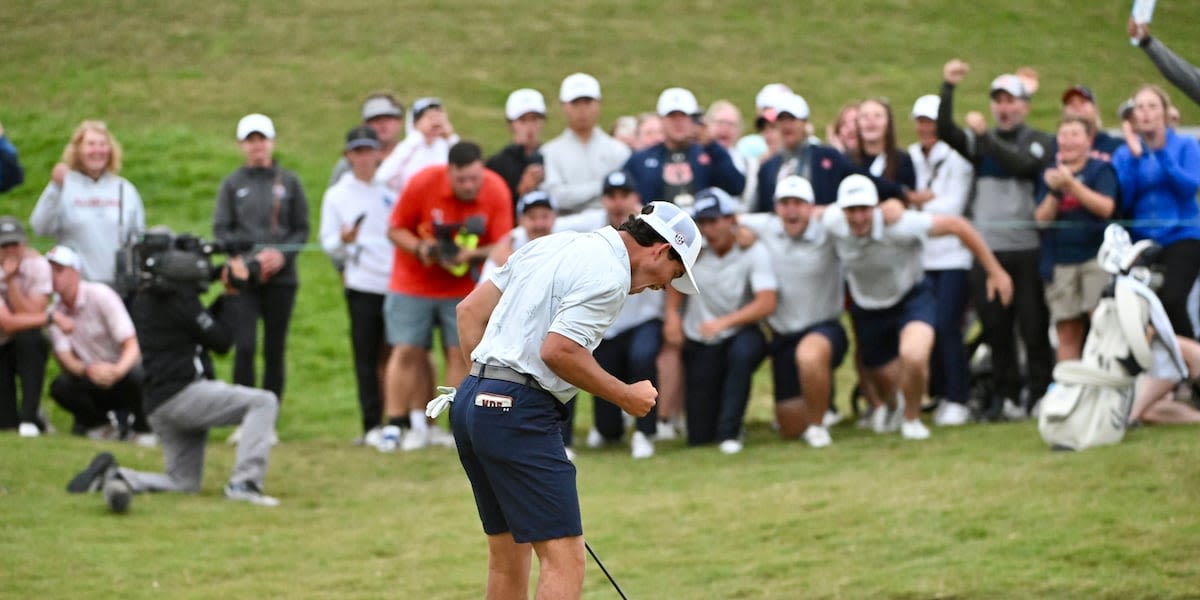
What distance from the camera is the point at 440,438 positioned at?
12.4 meters

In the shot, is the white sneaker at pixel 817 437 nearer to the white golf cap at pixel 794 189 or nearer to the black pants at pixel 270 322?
the white golf cap at pixel 794 189

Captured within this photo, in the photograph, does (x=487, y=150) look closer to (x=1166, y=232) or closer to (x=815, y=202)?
(x=815, y=202)

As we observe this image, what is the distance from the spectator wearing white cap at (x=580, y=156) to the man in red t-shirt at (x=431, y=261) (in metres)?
0.45

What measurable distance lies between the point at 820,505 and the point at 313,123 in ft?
44.3

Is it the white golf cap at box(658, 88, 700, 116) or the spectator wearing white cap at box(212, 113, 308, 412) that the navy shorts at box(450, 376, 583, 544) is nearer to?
the white golf cap at box(658, 88, 700, 116)

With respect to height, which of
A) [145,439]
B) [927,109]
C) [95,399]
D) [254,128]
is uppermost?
[927,109]

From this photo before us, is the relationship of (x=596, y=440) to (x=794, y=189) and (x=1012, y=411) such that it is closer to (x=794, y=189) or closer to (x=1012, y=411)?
(x=794, y=189)

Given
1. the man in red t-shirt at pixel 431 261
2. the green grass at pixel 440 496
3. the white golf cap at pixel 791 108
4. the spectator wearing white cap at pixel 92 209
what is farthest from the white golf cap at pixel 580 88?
the spectator wearing white cap at pixel 92 209

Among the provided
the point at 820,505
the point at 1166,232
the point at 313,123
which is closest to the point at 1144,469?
the point at 820,505

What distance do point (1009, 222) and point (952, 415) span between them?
138cm

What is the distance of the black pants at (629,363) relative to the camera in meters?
11.7

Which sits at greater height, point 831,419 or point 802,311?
point 802,311

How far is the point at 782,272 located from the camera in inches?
460

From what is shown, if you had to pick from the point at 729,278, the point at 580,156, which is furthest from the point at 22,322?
the point at 729,278
